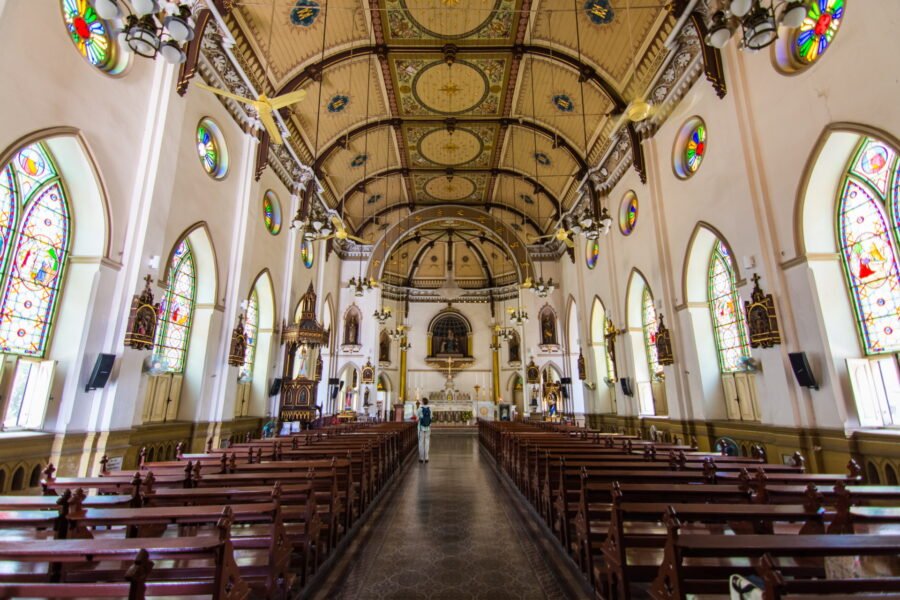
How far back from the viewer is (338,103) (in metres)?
13.8

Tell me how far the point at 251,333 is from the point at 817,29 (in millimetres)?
14244

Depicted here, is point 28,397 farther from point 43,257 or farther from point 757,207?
point 757,207

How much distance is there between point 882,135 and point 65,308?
463 inches

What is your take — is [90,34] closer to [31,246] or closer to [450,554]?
[31,246]

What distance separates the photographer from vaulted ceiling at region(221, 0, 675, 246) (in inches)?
420

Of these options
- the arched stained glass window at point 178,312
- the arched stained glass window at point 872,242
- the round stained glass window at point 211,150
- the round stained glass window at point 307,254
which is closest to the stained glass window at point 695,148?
the arched stained glass window at point 872,242

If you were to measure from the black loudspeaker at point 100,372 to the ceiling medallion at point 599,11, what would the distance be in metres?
12.8

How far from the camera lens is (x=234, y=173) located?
10758mm

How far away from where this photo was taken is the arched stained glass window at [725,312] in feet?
29.5

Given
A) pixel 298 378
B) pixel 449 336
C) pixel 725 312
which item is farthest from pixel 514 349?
pixel 725 312

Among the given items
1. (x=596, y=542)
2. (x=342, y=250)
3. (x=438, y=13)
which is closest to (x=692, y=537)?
(x=596, y=542)

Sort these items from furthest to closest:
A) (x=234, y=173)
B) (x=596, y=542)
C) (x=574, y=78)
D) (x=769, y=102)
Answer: (x=574, y=78) < (x=234, y=173) < (x=769, y=102) < (x=596, y=542)

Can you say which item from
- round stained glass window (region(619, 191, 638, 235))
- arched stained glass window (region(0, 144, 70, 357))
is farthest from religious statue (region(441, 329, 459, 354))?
arched stained glass window (region(0, 144, 70, 357))

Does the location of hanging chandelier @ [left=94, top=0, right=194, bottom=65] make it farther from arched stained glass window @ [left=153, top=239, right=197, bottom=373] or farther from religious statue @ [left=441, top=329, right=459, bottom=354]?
religious statue @ [left=441, top=329, right=459, bottom=354]
